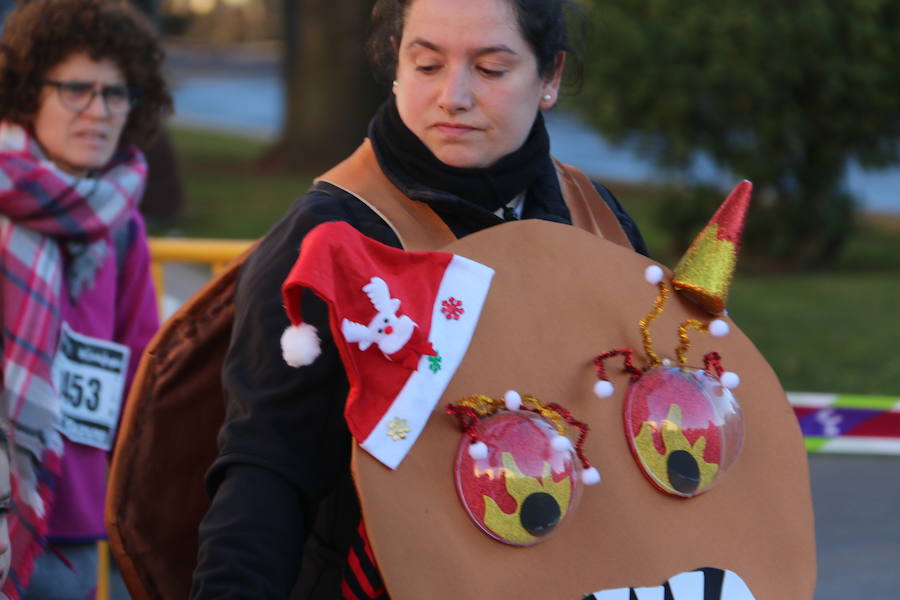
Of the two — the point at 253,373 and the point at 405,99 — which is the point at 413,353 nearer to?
the point at 253,373

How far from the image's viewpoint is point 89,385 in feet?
10.7

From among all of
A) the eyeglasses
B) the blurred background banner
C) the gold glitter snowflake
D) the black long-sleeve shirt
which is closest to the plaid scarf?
the eyeglasses

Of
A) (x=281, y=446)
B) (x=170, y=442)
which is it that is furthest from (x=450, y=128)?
(x=170, y=442)

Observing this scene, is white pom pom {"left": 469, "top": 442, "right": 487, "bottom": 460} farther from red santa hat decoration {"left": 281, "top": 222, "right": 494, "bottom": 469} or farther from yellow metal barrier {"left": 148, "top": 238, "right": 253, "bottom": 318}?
yellow metal barrier {"left": 148, "top": 238, "right": 253, "bottom": 318}

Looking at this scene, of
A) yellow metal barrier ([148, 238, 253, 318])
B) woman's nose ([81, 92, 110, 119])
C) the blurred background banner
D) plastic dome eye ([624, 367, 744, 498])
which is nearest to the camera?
plastic dome eye ([624, 367, 744, 498])

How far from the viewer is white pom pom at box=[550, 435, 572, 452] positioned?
6.28ft

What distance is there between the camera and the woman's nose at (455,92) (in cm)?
208

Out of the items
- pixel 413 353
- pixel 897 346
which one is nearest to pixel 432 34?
pixel 413 353

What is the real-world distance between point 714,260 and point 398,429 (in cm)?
66

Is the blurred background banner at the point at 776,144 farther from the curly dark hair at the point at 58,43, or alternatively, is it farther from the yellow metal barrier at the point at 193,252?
the curly dark hair at the point at 58,43

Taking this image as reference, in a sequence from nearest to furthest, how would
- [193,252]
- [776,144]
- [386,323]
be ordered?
[386,323] → [193,252] → [776,144]

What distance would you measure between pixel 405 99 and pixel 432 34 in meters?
0.11

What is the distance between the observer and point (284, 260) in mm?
2023

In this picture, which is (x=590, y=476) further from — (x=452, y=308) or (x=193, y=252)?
(x=193, y=252)
